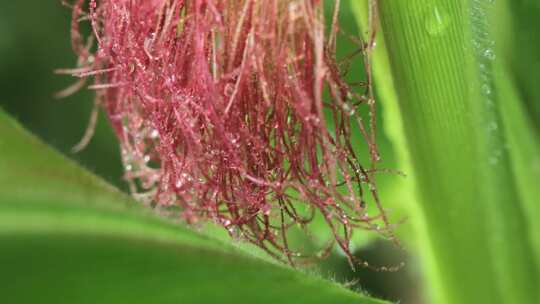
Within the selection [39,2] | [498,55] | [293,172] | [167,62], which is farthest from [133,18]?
[39,2]

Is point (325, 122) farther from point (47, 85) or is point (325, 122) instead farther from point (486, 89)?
point (47, 85)

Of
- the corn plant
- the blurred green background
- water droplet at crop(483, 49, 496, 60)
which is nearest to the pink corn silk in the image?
the corn plant

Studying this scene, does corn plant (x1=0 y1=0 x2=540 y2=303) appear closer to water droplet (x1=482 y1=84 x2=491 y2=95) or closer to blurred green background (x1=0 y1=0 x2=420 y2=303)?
water droplet (x1=482 y1=84 x2=491 y2=95)

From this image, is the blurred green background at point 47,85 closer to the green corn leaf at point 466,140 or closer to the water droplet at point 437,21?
the green corn leaf at point 466,140

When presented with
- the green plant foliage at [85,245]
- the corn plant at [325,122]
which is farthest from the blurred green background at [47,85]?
the green plant foliage at [85,245]

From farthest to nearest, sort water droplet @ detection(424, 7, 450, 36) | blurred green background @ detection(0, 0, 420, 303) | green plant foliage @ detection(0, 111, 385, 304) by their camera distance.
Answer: blurred green background @ detection(0, 0, 420, 303)
water droplet @ detection(424, 7, 450, 36)
green plant foliage @ detection(0, 111, 385, 304)

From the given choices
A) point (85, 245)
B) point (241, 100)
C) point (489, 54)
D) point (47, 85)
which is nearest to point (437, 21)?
point (489, 54)

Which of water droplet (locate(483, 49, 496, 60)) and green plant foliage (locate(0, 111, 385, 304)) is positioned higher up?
water droplet (locate(483, 49, 496, 60))
